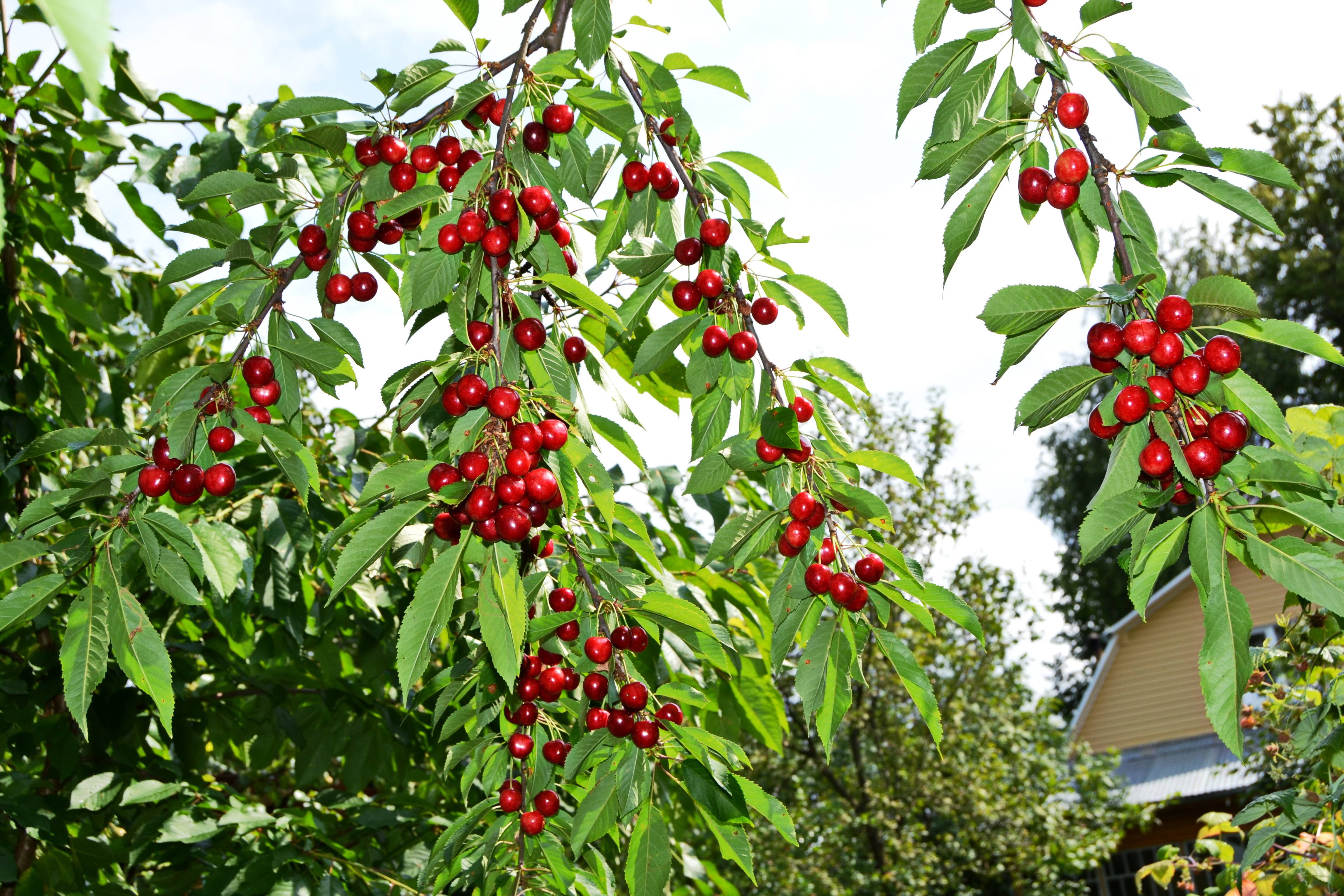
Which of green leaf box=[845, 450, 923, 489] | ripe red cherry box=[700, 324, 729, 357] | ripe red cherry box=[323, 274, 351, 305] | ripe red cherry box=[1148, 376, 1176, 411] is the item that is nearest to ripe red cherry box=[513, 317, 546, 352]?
ripe red cherry box=[700, 324, 729, 357]

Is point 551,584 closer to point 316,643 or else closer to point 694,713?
point 694,713

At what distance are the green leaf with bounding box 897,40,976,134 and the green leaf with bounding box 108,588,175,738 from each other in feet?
4.54

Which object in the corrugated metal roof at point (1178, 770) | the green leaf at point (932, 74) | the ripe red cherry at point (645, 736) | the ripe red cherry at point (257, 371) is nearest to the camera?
the green leaf at point (932, 74)

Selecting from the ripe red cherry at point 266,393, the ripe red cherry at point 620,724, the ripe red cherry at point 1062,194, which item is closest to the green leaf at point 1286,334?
the ripe red cherry at point 1062,194

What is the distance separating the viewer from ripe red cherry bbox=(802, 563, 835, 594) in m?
1.70

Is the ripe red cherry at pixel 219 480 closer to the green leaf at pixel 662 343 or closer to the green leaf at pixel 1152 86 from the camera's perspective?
the green leaf at pixel 662 343

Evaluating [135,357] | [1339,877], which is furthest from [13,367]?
[1339,877]

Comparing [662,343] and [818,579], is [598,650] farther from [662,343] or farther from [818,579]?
[662,343]

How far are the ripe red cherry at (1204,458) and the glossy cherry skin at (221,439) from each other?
1.44 meters

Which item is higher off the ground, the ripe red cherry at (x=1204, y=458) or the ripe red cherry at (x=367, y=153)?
the ripe red cherry at (x=367, y=153)

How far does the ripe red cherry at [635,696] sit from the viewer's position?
166 centimetres

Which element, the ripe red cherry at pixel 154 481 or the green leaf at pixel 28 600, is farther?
the ripe red cherry at pixel 154 481

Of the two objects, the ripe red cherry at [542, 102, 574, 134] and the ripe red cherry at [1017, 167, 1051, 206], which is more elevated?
the ripe red cherry at [542, 102, 574, 134]

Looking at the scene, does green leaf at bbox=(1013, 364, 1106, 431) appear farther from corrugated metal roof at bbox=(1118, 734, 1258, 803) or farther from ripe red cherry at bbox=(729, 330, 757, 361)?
corrugated metal roof at bbox=(1118, 734, 1258, 803)
